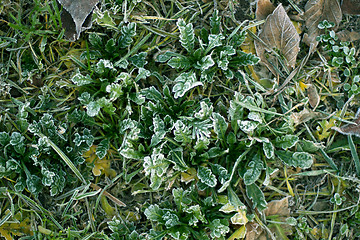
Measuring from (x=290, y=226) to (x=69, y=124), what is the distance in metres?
1.37

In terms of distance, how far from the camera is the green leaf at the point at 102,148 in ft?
6.43

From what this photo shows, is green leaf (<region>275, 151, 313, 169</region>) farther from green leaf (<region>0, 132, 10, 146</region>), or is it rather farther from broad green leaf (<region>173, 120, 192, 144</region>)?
green leaf (<region>0, 132, 10, 146</region>)

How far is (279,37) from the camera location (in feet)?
6.86

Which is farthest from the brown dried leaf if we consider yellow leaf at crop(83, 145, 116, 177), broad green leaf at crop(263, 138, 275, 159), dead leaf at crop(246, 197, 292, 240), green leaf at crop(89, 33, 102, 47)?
green leaf at crop(89, 33, 102, 47)

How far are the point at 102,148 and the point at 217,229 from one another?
2.46 feet

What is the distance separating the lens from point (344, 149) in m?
2.06

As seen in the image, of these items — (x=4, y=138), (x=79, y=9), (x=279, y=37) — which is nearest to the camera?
(x=79, y=9)

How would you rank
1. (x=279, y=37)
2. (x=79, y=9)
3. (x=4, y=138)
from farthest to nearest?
(x=279, y=37)
(x=4, y=138)
(x=79, y=9)

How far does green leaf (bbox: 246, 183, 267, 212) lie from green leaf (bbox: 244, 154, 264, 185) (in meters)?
0.06

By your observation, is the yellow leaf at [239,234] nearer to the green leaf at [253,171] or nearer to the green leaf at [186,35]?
the green leaf at [253,171]

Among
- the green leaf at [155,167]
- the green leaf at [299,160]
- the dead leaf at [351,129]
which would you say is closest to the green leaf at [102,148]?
the green leaf at [155,167]

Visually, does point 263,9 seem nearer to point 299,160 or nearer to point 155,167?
point 299,160

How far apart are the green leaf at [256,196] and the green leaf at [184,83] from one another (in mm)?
623

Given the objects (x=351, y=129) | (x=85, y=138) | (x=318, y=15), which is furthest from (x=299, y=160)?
(x=85, y=138)
